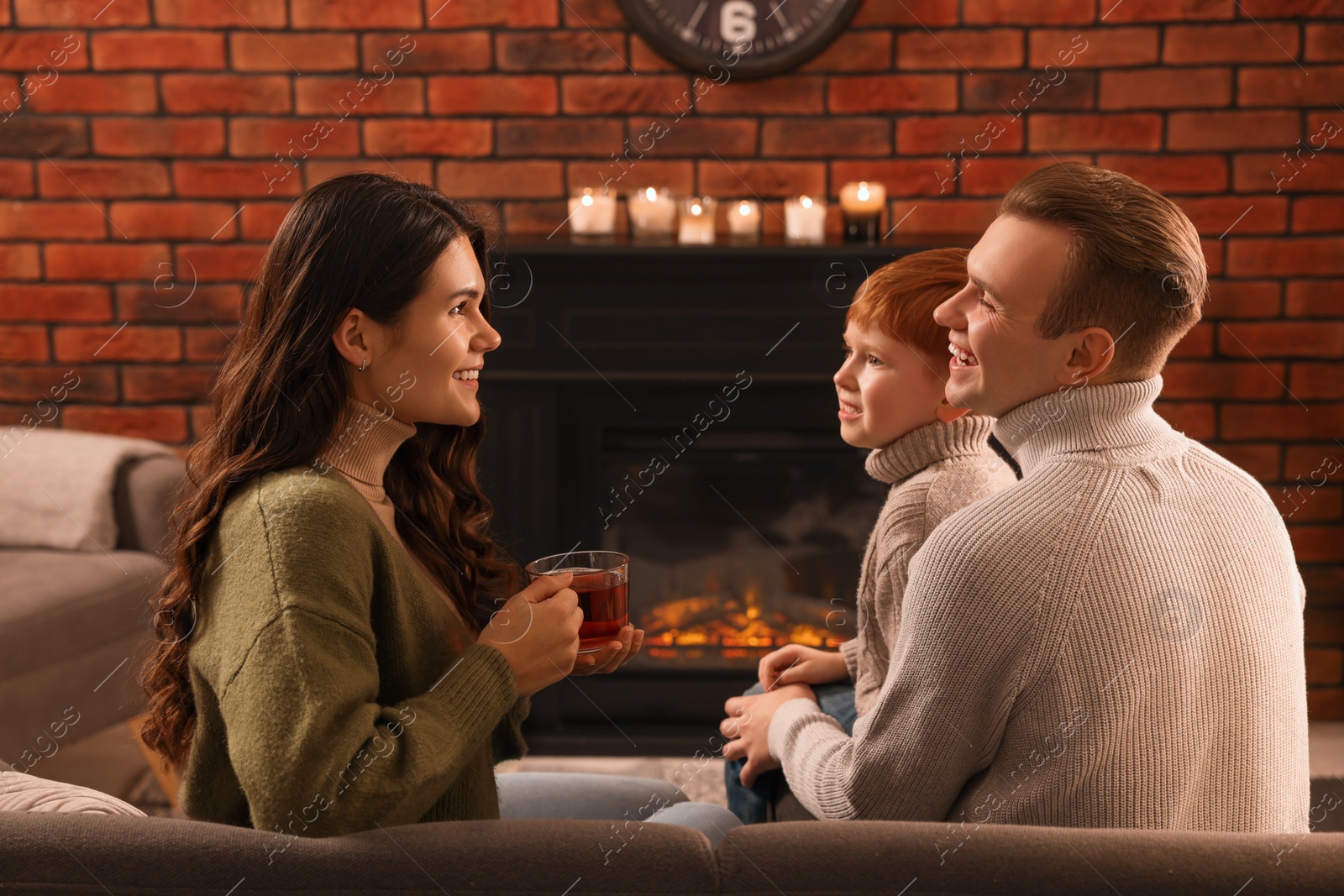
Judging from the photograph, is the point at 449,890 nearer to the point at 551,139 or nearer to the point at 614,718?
the point at 614,718

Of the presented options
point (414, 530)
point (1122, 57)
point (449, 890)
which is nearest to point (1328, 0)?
point (1122, 57)

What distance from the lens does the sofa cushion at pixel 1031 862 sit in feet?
2.45

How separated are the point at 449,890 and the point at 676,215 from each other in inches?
87.0

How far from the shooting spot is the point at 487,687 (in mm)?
1020

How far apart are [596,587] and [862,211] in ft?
5.63

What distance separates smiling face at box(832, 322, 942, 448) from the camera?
51.3 inches

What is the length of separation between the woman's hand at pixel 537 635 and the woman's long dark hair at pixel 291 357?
0.78 feet

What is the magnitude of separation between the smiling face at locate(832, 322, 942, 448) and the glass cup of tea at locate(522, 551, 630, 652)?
1.11 feet

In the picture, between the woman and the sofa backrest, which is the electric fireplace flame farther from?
the woman

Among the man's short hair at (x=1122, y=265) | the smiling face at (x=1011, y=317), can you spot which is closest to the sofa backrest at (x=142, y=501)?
the smiling face at (x=1011, y=317)

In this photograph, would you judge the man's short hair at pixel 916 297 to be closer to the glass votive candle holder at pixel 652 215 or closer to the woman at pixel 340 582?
the woman at pixel 340 582

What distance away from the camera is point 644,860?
780 millimetres

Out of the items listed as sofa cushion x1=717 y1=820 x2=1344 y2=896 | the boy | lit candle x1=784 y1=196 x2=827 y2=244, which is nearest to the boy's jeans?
the boy

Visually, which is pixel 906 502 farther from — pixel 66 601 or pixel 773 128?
pixel 66 601
